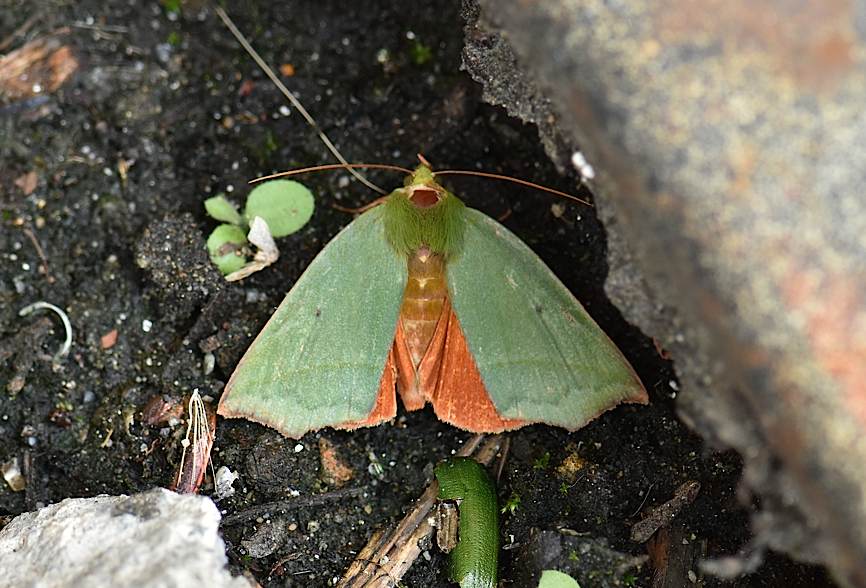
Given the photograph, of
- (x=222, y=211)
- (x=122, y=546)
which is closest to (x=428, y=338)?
(x=222, y=211)

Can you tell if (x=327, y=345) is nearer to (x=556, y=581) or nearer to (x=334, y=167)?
(x=334, y=167)

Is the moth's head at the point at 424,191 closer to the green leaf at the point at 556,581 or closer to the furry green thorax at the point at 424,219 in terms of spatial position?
the furry green thorax at the point at 424,219

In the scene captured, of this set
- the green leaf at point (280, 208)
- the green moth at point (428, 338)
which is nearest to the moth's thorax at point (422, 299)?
the green moth at point (428, 338)

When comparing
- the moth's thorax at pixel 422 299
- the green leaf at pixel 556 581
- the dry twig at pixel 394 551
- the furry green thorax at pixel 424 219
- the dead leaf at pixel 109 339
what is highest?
the furry green thorax at pixel 424 219

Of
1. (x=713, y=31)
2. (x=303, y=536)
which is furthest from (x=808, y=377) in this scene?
(x=303, y=536)

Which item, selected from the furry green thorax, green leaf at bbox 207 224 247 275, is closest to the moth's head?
the furry green thorax
